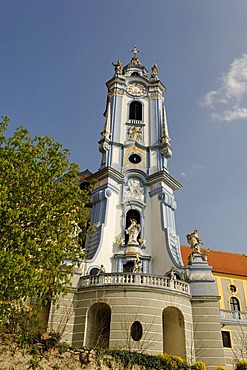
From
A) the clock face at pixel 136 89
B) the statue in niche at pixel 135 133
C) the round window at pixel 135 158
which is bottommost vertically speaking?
the round window at pixel 135 158

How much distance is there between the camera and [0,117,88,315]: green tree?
34.4 feet

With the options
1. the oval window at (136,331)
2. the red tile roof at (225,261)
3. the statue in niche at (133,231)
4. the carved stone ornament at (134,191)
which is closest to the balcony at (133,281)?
the oval window at (136,331)

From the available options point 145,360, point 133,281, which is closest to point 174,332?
point 133,281

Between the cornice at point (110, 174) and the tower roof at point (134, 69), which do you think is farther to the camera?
the tower roof at point (134, 69)

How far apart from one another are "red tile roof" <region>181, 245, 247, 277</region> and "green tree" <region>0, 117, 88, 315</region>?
Result: 1993 cm

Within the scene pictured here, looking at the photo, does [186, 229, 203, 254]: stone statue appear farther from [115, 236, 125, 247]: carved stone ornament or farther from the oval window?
the oval window

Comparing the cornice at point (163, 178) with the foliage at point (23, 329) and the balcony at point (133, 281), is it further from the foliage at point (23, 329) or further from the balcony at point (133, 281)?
the foliage at point (23, 329)

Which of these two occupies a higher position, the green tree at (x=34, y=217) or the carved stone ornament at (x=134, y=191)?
the carved stone ornament at (x=134, y=191)

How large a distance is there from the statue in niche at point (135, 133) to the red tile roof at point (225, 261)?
1141 cm

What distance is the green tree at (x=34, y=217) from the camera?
1050cm

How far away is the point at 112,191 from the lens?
25812 millimetres

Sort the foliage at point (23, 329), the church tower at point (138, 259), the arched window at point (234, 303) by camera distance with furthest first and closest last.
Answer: the arched window at point (234, 303) → the church tower at point (138, 259) → the foliage at point (23, 329)

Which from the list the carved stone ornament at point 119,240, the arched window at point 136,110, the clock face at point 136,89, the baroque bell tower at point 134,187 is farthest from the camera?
the clock face at point 136,89

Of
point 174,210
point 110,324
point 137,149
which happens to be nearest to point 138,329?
point 110,324
